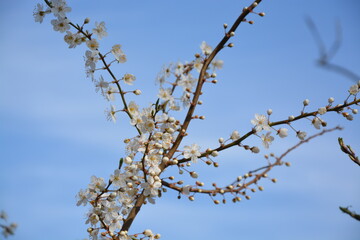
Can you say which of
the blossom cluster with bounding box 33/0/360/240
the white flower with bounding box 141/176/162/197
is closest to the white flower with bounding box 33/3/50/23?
the blossom cluster with bounding box 33/0/360/240

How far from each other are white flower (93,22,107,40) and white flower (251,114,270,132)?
4.87 ft

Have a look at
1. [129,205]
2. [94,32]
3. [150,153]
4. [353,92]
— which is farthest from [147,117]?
[353,92]

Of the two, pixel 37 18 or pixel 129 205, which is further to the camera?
pixel 37 18

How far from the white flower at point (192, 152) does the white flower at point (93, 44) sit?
1150mm

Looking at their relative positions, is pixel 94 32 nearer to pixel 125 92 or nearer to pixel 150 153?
pixel 125 92

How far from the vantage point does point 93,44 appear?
3107 millimetres

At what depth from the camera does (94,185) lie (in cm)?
296

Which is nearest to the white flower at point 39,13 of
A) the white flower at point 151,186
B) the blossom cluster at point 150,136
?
the blossom cluster at point 150,136

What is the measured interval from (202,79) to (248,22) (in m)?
0.60

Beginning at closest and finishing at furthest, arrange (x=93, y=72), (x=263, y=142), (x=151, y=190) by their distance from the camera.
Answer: (x=151, y=190)
(x=263, y=142)
(x=93, y=72)

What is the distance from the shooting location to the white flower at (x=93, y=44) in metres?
3.10

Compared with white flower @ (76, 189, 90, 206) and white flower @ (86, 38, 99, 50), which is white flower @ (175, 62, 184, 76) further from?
white flower @ (76, 189, 90, 206)

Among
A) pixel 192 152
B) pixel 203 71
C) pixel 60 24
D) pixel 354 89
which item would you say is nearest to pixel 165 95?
pixel 203 71

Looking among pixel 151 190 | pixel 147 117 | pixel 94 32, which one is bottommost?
pixel 151 190
